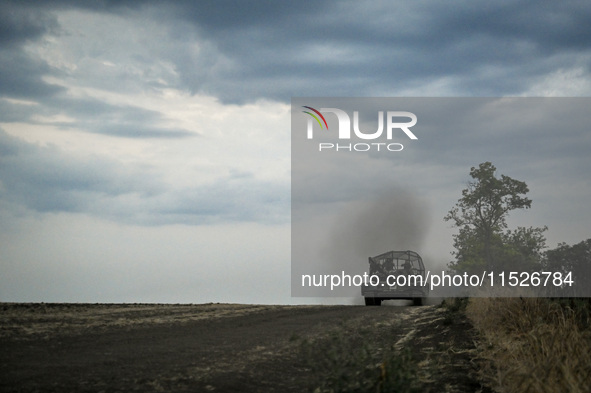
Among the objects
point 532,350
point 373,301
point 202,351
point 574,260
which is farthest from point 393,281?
point 574,260

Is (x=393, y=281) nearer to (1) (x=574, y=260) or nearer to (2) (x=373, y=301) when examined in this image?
(2) (x=373, y=301)

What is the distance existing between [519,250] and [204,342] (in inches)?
1715

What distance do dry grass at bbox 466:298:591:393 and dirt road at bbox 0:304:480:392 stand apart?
56 cm

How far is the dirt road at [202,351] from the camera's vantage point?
8.26m

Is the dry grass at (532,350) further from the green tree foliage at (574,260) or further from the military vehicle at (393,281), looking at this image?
the green tree foliage at (574,260)

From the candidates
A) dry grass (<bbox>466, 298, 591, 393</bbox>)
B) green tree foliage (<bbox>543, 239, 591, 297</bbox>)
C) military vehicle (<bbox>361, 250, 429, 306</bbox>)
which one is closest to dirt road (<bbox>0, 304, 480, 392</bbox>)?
dry grass (<bbox>466, 298, 591, 393</bbox>)

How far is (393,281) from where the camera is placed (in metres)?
34.2

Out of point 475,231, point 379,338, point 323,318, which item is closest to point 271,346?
point 379,338

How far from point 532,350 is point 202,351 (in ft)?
18.8

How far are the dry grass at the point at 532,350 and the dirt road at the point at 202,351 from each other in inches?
21.9

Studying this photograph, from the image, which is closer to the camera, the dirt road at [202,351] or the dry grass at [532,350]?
the dry grass at [532,350]

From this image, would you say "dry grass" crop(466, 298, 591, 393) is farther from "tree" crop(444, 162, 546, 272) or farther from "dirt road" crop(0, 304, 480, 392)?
"tree" crop(444, 162, 546, 272)

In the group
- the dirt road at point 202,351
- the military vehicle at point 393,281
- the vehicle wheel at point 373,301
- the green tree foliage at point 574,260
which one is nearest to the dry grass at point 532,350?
the dirt road at point 202,351

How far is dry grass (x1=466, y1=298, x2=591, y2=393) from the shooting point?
738 centimetres
